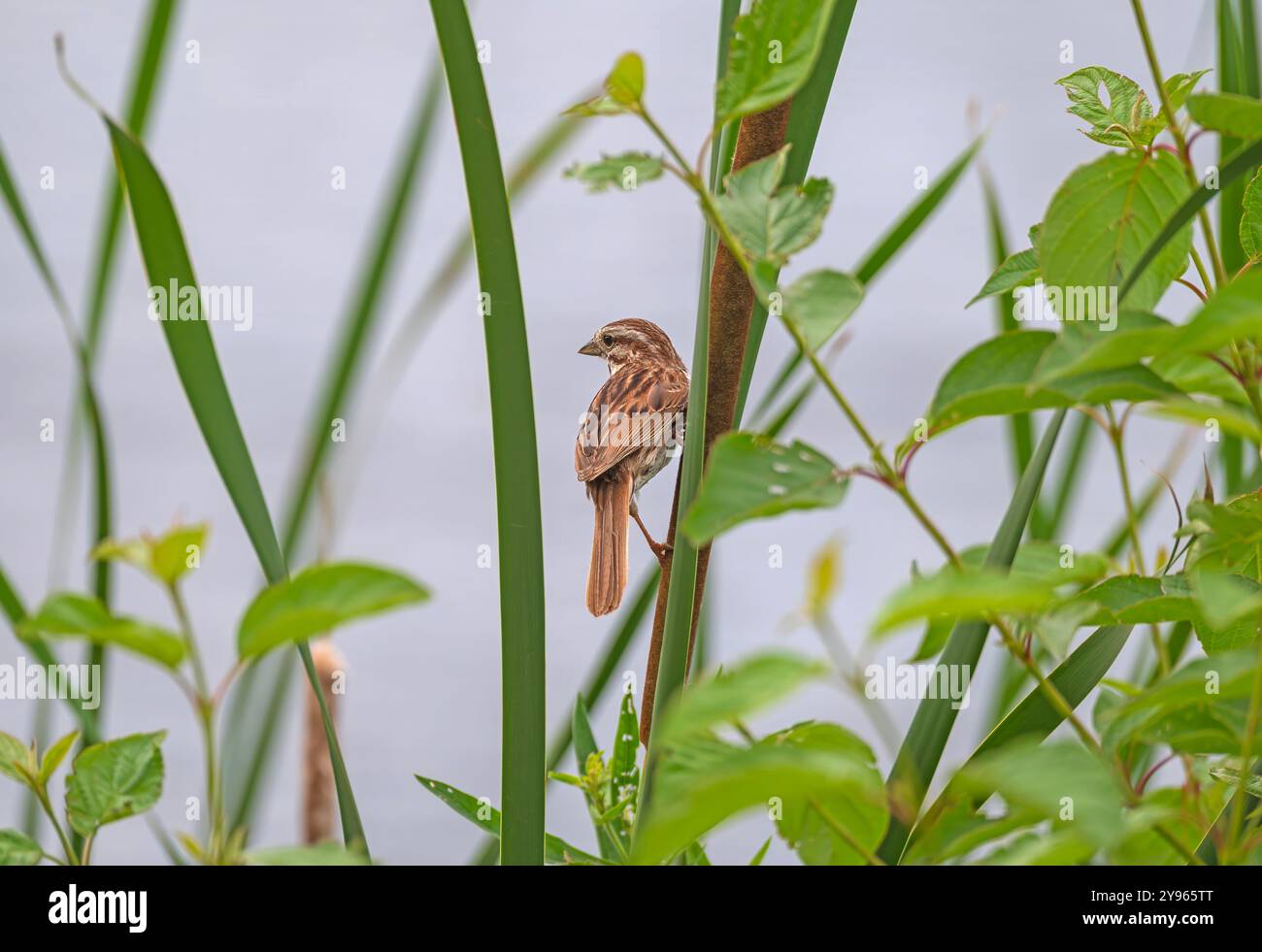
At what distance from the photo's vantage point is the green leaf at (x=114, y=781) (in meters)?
0.30

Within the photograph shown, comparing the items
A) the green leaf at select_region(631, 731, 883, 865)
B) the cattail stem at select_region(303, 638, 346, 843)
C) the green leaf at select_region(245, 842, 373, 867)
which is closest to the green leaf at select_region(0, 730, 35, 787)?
the green leaf at select_region(245, 842, 373, 867)

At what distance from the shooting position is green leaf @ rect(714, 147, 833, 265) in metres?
0.29

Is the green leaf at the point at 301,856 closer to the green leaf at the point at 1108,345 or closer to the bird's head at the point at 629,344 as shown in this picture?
the green leaf at the point at 1108,345

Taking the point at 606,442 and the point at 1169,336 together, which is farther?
the point at 606,442

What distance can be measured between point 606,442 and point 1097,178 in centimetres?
60

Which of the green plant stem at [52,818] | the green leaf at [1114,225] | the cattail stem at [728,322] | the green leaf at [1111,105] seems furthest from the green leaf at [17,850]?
the green leaf at [1111,105]

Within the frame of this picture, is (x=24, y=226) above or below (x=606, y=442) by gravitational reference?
above

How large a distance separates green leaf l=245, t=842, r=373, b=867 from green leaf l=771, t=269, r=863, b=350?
0.17 m

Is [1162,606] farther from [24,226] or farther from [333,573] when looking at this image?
[24,226]

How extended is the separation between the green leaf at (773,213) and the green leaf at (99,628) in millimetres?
167

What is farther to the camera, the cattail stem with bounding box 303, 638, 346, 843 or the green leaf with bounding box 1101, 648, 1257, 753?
the cattail stem with bounding box 303, 638, 346, 843

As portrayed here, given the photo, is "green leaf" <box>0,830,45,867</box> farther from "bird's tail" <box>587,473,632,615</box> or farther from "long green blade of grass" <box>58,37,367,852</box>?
"bird's tail" <box>587,473,632,615</box>
